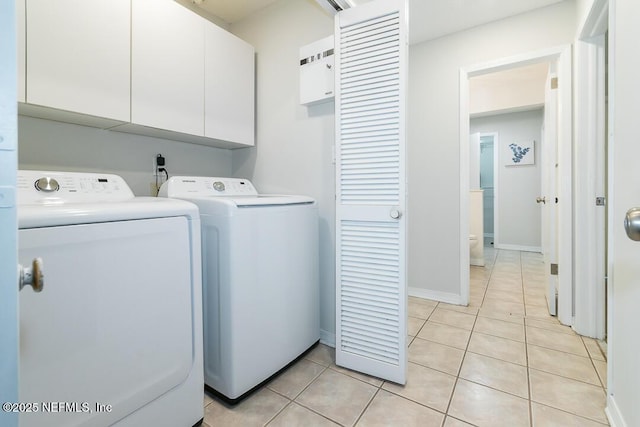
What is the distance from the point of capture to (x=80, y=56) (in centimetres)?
135

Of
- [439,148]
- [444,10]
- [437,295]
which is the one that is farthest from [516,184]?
[444,10]

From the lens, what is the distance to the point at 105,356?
930 mm

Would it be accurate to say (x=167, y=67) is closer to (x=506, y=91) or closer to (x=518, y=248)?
(x=506, y=91)

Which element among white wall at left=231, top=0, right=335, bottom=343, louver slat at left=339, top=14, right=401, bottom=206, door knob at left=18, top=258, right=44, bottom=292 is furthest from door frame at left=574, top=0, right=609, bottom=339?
door knob at left=18, top=258, right=44, bottom=292

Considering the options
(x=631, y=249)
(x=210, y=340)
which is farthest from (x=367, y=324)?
(x=631, y=249)

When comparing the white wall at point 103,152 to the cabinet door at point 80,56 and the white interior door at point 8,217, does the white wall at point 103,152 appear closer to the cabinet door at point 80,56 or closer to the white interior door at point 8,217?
the cabinet door at point 80,56

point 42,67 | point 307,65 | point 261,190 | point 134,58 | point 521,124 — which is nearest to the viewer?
point 42,67

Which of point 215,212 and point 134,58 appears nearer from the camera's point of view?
point 215,212

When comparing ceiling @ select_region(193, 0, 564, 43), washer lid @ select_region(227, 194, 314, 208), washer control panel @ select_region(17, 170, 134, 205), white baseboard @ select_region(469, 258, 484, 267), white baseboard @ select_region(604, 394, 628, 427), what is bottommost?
white baseboard @ select_region(604, 394, 628, 427)

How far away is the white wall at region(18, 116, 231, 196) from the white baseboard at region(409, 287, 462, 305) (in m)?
2.15

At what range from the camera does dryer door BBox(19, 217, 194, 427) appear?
2.64 ft

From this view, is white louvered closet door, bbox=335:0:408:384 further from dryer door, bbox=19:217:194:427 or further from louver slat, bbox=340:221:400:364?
dryer door, bbox=19:217:194:427

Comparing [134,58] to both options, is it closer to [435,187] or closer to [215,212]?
[215,212]

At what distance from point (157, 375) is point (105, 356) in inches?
8.1
